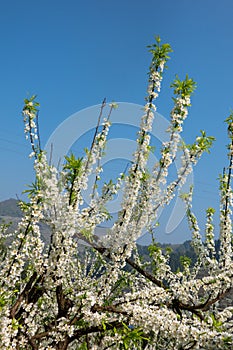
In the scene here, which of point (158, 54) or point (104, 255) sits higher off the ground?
point (158, 54)

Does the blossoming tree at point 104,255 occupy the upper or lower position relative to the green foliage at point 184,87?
lower

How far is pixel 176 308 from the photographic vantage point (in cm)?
470

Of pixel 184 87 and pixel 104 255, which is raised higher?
pixel 184 87

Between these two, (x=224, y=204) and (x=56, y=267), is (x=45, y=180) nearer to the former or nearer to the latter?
(x=56, y=267)

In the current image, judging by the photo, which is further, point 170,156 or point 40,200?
point 170,156

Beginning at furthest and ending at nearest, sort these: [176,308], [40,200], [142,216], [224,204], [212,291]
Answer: [224,204], [212,291], [142,216], [176,308], [40,200]

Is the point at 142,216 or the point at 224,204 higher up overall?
the point at 224,204

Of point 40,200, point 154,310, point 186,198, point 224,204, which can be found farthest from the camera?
point 186,198

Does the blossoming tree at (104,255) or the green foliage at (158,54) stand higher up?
the green foliage at (158,54)

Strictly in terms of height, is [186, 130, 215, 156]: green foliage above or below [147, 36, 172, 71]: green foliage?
below

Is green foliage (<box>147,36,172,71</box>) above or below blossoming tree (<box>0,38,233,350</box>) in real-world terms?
above

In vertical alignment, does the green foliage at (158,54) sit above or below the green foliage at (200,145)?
above

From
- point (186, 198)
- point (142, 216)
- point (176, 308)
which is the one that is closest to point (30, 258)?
point (142, 216)

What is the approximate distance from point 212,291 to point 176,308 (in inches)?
36.3
